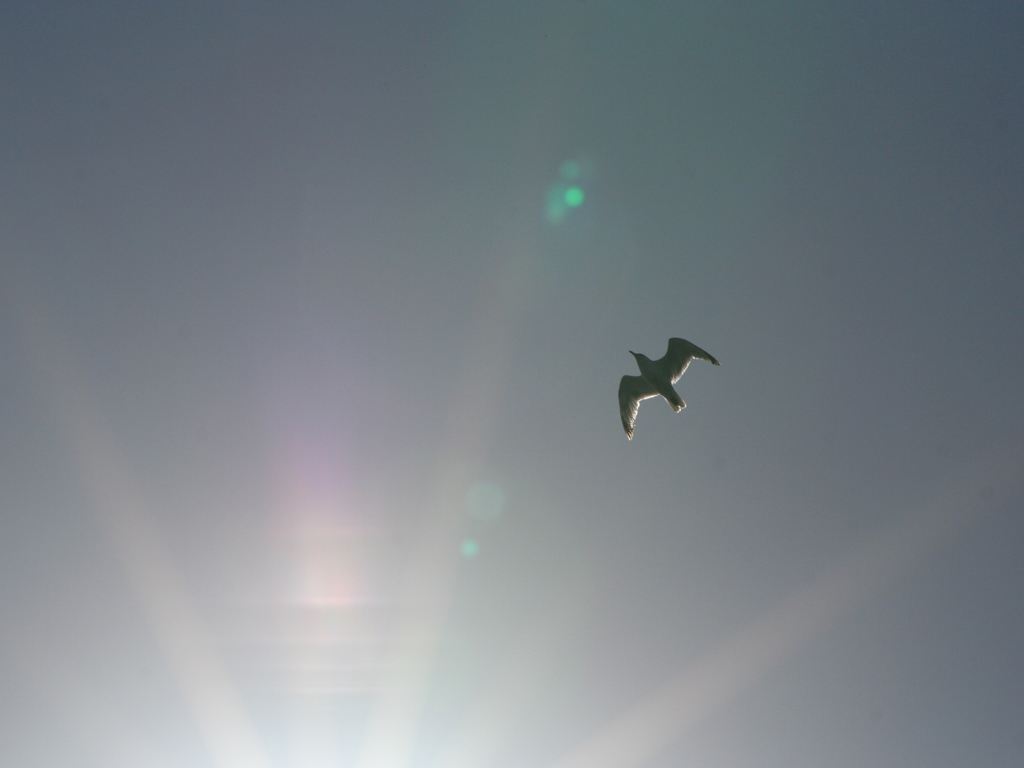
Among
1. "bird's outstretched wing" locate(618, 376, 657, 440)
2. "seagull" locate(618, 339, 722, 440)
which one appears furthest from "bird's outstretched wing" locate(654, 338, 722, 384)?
"bird's outstretched wing" locate(618, 376, 657, 440)

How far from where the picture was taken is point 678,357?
1672cm

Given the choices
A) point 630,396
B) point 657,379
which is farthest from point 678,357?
point 630,396

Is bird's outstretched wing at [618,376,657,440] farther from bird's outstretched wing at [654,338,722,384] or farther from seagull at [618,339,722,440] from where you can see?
bird's outstretched wing at [654,338,722,384]

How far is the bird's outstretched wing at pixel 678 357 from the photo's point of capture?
54.2 feet

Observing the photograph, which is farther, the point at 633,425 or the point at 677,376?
the point at 633,425

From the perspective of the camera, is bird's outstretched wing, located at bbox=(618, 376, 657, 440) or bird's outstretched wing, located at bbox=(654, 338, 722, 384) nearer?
bird's outstretched wing, located at bbox=(654, 338, 722, 384)

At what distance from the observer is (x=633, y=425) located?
58.9 ft

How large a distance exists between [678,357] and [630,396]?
1.75 m

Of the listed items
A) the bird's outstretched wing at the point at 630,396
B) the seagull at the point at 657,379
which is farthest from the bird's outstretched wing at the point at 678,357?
the bird's outstretched wing at the point at 630,396

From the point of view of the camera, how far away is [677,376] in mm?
16828

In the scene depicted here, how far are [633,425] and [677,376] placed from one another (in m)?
2.00

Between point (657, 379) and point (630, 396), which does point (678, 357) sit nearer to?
point (657, 379)

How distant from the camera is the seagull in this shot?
16203 mm

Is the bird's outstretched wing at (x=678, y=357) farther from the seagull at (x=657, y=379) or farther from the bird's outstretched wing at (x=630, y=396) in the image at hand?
the bird's outstretched wing at (x=630, y=396)
